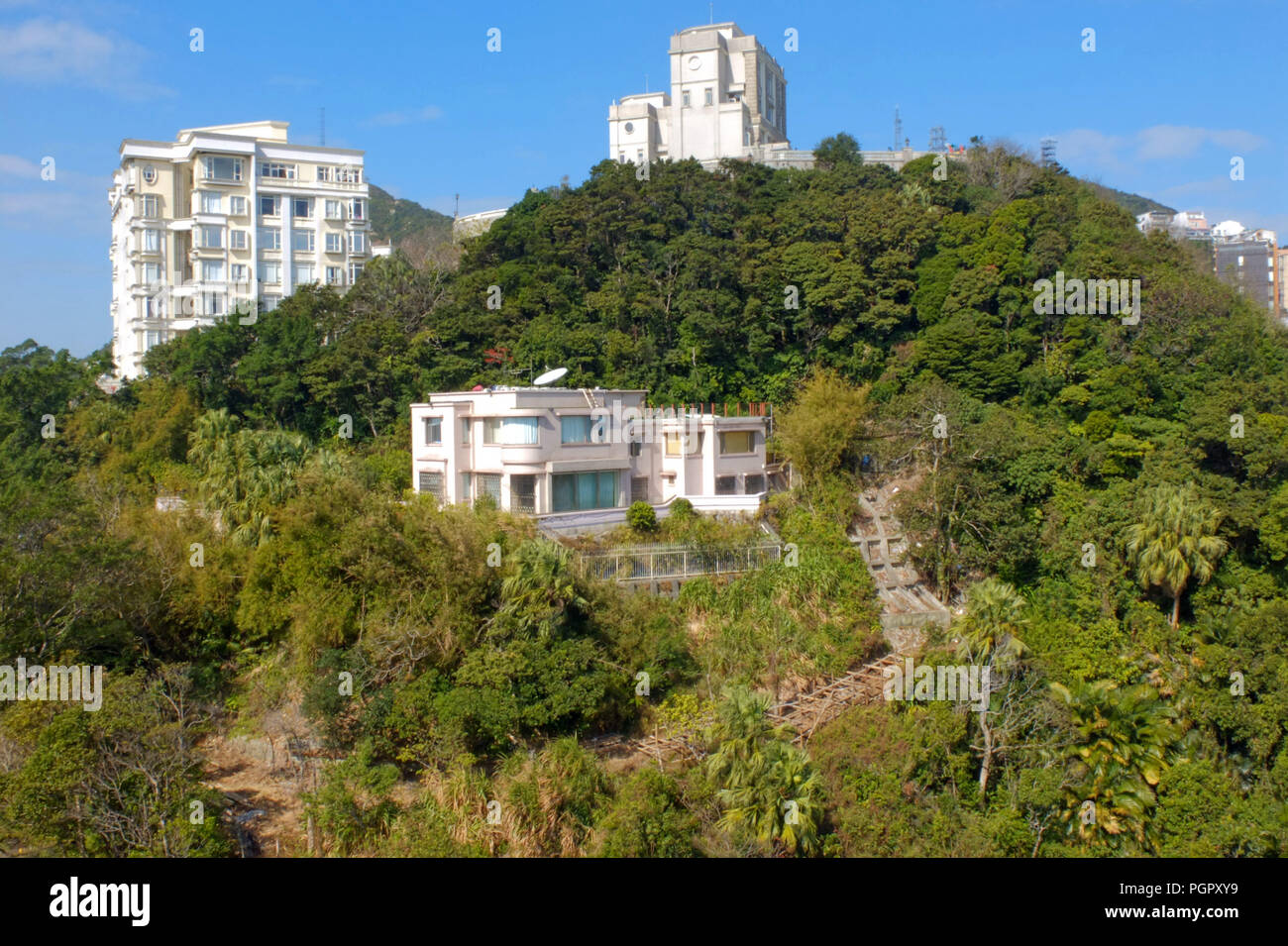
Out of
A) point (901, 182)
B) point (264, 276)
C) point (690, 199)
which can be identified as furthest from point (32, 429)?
point (901, 182)

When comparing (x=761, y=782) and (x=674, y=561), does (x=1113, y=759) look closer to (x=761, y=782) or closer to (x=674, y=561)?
(x=761, y=782)

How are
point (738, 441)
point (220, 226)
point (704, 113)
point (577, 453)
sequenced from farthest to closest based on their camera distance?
point (704, 113)
point (220, 226)
point (738, 441)
point (577, 453)

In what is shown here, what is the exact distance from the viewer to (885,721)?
652 inches

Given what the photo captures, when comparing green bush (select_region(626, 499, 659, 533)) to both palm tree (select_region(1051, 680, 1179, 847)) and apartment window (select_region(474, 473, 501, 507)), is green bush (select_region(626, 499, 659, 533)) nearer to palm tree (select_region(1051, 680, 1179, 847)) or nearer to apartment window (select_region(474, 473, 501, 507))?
apartment window (select_region(474, 473, 501, 507))

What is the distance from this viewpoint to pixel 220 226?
36.5m

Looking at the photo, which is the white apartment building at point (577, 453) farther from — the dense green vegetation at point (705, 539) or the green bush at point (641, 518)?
the dense green vegetation at point (705, 539)

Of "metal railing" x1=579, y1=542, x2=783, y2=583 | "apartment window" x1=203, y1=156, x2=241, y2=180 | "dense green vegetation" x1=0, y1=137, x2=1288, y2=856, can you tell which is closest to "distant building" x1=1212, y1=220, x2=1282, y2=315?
"dense green vegetation" x1=0, y1=137, x2=1288, y2=856

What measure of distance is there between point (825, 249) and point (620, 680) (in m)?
19.3

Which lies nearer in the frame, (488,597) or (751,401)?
(488,597)

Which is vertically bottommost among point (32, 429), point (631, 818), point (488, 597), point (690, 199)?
point (631, 818)

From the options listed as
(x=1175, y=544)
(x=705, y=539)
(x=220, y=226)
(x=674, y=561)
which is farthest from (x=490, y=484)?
(x=220, y=226)

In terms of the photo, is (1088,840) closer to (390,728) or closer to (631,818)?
(631,818)

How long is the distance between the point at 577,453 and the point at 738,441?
502cm
